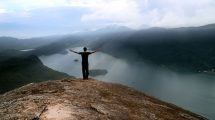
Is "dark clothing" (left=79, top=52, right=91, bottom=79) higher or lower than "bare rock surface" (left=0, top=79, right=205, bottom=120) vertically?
higher

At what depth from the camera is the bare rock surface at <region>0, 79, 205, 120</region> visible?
21.5 metres

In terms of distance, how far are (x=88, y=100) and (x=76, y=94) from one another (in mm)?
1857

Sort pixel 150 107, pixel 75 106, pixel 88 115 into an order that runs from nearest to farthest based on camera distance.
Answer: pixel 88 115 < pixel 75 106 < pixel 150 107

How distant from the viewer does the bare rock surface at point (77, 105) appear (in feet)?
70.7

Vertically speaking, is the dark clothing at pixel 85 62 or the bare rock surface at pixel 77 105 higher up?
the dark clothing at pixel 85 62

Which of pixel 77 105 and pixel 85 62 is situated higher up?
pixel 85 62

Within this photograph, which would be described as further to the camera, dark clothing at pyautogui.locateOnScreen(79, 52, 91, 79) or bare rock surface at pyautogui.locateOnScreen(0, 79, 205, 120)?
dark clothing at pyautogui.locateOnScreen(79, 52, 91, 79)

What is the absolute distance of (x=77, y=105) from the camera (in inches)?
937

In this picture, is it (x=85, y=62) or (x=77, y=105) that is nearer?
(x=77, y=105)

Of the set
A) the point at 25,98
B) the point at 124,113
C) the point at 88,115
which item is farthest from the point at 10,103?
the point at 124,113

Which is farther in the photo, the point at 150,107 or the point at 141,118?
the point at 150,107

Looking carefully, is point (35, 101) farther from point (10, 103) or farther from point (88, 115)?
point (88, 115)

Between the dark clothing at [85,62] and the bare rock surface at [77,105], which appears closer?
the bare rock surface at [77,105]

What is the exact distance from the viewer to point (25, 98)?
2623cm
